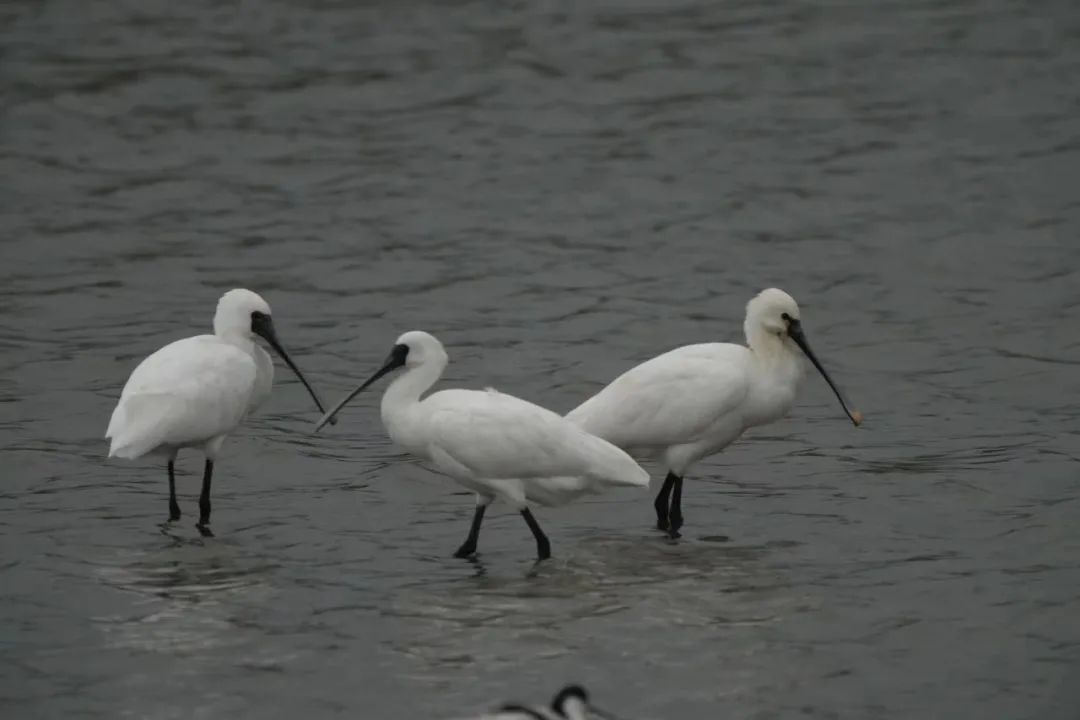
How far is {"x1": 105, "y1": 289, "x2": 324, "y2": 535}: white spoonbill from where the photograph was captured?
10.8 metres

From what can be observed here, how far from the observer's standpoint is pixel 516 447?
1043 cm

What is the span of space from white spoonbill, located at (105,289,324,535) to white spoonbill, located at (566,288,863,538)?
1.80 metres

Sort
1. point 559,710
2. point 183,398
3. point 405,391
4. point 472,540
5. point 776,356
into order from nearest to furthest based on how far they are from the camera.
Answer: point 559,710
point 472,540
point 405,391
point 183,398
point 776,356

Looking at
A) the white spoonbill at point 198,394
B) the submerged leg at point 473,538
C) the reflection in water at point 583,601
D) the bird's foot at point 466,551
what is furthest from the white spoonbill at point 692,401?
the white spoonbill at point 198,394

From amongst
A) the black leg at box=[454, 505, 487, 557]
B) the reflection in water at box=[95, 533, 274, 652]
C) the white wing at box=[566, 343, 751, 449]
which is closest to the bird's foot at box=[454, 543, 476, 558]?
the black leg at box=[454, 505, 487, 557]

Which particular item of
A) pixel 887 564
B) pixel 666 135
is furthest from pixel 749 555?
pixel 666 135

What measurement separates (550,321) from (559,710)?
27.5 ft

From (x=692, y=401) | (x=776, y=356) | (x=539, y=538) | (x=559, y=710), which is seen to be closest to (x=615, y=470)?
(x=539, y=538)

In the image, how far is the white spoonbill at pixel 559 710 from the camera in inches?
275

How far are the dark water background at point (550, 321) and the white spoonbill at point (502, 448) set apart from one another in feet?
1.23

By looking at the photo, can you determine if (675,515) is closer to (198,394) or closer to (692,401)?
(692,401)

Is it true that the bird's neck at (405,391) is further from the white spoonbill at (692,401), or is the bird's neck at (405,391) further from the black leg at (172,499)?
the black leg at (172,499)

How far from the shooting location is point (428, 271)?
1656 centimetres

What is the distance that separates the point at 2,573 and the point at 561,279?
6.90m
